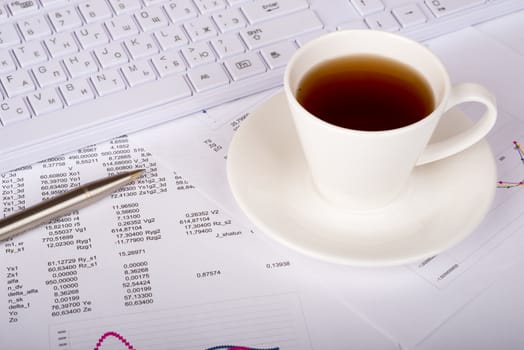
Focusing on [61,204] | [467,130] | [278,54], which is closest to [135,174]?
[61,204]

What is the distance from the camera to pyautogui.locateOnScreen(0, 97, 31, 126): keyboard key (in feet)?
1.97

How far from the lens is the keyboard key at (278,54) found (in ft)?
2.12

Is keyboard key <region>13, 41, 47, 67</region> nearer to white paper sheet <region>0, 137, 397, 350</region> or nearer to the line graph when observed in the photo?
white paper sheet <region>0, 137, 397, 350</region>

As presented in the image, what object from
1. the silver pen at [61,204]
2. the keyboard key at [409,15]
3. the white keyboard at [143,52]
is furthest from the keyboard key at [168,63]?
the keyboard key at [409,15]

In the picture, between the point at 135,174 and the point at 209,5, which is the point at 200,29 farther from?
the point at 135,174

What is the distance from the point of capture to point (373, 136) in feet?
1.56

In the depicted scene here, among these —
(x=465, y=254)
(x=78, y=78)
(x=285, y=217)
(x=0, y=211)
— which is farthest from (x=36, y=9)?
(x=465, y=254)

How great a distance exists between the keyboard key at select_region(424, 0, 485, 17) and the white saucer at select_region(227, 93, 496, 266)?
0.44 ft

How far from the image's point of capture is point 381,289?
0.53 meters

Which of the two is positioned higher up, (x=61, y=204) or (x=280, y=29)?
(x=280, y=29)

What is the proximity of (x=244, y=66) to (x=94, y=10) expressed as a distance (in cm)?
16

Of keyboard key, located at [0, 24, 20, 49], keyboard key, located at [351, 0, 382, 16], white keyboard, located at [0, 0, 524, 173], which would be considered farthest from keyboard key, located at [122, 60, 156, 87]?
keyboard key, located at [351, 0, 382, 16]

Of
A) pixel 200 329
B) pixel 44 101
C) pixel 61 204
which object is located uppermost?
pixel 44 101

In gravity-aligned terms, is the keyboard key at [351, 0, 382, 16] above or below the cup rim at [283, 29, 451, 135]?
above
